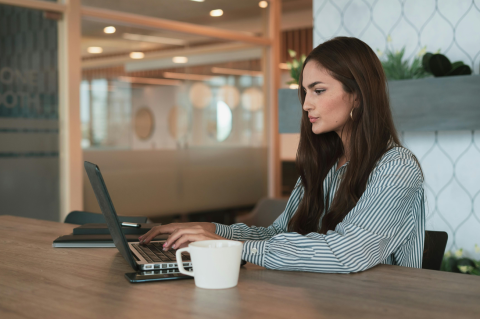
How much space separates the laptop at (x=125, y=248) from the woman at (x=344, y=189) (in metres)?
0.05

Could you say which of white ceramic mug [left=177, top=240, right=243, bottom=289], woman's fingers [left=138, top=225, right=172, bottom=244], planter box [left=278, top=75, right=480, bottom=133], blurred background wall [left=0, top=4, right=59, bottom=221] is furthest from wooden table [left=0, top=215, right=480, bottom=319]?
blurred background wall [left=0, top=4, right=59, bottom=221]

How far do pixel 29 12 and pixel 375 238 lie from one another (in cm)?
331

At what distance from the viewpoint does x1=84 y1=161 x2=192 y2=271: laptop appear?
0.98 metres

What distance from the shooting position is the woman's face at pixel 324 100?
1425mm

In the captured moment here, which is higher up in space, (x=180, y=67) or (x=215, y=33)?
(x=215, y=33)

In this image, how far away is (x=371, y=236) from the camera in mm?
1158

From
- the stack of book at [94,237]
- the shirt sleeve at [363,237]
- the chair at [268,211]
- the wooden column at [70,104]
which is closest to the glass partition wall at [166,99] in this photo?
the wooden column at [70,104]

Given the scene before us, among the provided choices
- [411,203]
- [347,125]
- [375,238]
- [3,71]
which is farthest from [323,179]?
[3,71]

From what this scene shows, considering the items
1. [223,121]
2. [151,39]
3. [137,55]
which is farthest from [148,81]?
[223,121]

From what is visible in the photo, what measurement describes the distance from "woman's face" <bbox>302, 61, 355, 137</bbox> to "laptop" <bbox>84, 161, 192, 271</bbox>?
0.55 m

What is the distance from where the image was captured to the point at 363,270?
1094 mm

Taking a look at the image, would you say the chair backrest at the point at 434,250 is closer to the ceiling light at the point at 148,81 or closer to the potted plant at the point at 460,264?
the potted plant at the point at 460,264

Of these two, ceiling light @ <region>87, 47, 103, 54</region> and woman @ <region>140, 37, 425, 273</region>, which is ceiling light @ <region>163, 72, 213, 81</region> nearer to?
ceiling light @ <region>87, 47, 103, 54</region>

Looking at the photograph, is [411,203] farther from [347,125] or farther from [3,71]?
[3,71]
